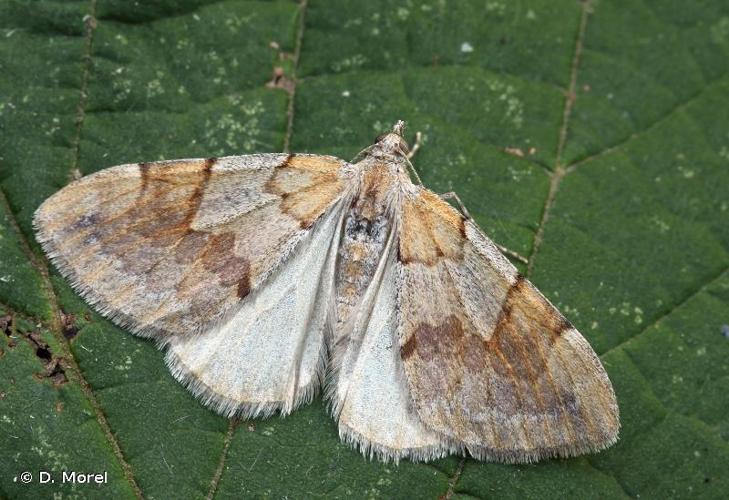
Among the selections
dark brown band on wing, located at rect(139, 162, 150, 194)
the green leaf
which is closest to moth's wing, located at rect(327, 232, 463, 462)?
the green leaf

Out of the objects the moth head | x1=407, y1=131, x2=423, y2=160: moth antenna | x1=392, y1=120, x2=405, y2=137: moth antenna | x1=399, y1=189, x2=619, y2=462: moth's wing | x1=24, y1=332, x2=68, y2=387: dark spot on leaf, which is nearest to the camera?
x1=399, y1=189, x2=619, y2=462: moth's wing

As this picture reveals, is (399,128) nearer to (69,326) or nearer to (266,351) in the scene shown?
(266,351)

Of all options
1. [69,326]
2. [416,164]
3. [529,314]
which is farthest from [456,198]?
[69,326]

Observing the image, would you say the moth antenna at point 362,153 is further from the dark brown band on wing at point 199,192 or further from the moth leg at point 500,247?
the dark brown band on wing at point 199,192

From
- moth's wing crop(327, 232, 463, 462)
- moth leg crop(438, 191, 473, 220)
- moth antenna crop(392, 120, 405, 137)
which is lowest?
moth's wing crop(327, 232, 463, 462)

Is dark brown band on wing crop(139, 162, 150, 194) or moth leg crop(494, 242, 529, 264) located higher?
dark brown band on wing crop(139, 162, 150, 194)

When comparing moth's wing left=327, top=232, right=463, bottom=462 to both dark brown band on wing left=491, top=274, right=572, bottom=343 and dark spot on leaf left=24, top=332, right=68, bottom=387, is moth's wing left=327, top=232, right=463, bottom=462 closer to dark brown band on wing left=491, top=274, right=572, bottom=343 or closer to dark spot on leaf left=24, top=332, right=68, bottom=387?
dark brown band on wing left=491, top=274, right=572, bottom=343

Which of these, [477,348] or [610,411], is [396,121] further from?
[610,411]
